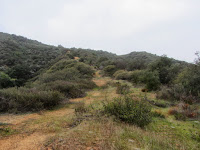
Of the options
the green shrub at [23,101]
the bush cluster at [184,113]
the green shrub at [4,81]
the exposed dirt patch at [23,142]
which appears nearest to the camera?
the exposed dirt patch at [23,142]

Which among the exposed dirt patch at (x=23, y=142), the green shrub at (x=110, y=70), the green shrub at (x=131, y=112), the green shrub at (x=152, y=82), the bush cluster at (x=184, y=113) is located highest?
the green shrub at (x=110, y=70)

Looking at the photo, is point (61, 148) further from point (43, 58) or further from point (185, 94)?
point (43, 58)

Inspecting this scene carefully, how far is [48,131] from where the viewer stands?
352cm

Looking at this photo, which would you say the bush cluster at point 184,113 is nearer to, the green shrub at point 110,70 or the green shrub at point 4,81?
the green shrub at point 110,70

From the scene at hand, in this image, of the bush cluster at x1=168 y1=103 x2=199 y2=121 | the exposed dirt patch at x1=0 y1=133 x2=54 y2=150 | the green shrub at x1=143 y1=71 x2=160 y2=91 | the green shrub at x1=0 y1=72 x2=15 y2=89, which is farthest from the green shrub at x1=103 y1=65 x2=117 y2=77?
the exposed dirt patch at x1=0 y1=133 x2=54 y2=150

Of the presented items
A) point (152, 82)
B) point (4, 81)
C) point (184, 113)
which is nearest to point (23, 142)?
point (184, 113)

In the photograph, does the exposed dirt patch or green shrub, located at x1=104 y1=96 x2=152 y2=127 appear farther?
green shrub, located at x1=104 y1=96 x2=152 y2=127

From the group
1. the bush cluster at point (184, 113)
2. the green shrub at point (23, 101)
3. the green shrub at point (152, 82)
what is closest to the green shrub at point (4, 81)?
the green shrub at point (23, 101)

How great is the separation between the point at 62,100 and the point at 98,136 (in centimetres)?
484

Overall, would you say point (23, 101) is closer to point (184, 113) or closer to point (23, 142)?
point (23, 142)

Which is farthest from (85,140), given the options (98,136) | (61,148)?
(61,148)

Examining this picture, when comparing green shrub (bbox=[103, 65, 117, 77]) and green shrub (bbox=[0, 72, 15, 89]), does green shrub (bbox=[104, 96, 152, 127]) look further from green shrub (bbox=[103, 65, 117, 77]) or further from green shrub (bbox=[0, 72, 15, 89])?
green shrub (bbox=[103, 65, 117, 77])

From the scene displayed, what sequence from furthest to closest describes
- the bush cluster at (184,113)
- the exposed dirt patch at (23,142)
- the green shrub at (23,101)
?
the green shrub at (23,101) < the bush cluster at (184,113) < the exposed dirt patch at (23,142)

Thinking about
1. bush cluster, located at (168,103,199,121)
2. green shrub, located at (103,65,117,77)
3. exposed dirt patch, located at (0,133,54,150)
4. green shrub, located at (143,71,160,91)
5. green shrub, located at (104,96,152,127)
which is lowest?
exposed dirt patch, located at (0,133,54,150)
